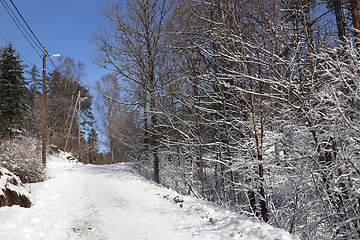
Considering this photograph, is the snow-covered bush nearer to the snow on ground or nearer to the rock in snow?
the snow on ground

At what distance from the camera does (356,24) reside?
6.27 meters

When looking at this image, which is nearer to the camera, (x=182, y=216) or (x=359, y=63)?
(x=359, y=63)

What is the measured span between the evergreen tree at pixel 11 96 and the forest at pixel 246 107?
103mm

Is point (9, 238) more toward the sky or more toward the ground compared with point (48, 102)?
more toward the ground

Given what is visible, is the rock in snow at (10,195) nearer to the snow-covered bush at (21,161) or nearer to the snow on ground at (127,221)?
the snow on ground at (127,221)

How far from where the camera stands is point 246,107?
615 centimetres

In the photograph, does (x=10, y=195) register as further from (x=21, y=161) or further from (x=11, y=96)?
(x=11, y=96)

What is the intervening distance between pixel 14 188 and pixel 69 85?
2835 centimetres

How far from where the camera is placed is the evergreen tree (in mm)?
17547

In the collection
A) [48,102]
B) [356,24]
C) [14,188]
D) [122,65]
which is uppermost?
[48,102]

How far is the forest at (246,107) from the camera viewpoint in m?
3.43

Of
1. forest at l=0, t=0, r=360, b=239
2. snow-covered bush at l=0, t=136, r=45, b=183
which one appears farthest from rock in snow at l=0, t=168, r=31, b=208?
forest at l=0, t=0, r=360, b=239

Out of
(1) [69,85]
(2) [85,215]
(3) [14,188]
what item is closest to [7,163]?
(3) [14,188]

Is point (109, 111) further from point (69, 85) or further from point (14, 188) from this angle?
point (14, 188)
